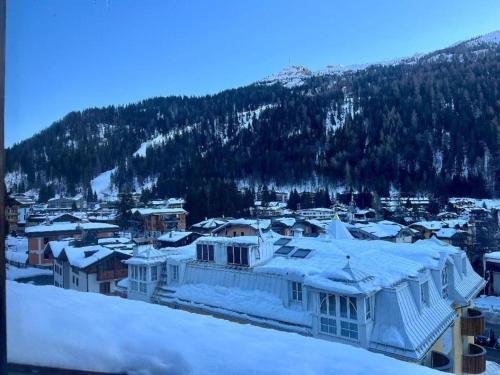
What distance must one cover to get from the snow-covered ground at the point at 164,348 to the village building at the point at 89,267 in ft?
47.2

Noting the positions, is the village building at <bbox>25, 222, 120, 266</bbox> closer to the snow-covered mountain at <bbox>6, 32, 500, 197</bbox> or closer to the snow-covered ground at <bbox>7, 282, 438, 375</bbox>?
the snow-covered ground at <bbox>7, 282, 438, 375</bbox>

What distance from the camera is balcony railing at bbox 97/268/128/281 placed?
A: 51.8 ft

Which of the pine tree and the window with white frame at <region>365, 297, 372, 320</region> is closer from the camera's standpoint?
the window with white frame at <region>365, 297, 372, 320</region>

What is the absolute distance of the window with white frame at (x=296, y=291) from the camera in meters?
8.79

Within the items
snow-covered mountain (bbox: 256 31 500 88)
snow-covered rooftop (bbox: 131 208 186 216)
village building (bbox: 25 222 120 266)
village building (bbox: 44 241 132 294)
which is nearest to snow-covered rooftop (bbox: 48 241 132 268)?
village building (bbox: 44 241 132 294)

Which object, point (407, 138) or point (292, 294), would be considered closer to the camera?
point (292, 294)

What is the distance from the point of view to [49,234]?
1889 cm

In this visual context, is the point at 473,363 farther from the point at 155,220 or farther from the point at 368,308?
the point at 155,220

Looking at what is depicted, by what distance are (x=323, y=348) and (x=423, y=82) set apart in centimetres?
9703

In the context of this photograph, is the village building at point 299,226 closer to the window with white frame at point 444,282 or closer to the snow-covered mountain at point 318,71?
the window with white frame at point 444,282

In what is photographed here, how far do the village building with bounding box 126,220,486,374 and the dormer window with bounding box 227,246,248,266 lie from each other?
3 cm

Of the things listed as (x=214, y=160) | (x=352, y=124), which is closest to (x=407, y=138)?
(x=352, y=124)

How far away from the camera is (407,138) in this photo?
2739 inches

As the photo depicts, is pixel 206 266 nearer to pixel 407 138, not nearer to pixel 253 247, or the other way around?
pixel 253 247
